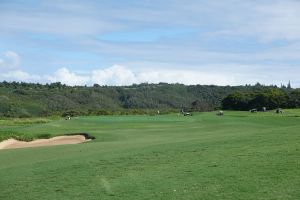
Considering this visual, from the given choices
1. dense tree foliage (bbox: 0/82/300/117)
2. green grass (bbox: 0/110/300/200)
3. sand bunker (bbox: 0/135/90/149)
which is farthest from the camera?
dense tree foliage (bbox: 0/82/300/117)

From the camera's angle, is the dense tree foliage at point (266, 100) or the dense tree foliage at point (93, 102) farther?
the dense tree foliage at point (93, 102)

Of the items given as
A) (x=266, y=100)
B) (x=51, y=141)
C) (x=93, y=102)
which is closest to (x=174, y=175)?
(x=51, y=141)

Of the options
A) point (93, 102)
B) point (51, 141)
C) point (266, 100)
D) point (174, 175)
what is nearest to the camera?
point (174, 175)

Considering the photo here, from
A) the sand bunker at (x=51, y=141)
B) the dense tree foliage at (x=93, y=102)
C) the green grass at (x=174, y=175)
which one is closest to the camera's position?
the green grass at (x=174, y=175)

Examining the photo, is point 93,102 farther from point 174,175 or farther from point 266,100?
point 174,175

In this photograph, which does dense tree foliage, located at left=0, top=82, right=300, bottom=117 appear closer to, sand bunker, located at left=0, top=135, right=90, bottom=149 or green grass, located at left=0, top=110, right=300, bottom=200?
sand bunker, located at left=0, top=135, right=90, bottom=149

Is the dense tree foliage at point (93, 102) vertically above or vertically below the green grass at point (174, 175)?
above

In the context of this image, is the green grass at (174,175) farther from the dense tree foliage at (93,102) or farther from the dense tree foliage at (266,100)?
the dense tree foliage at (93,102)

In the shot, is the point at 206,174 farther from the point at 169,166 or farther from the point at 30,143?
the point at 30,143

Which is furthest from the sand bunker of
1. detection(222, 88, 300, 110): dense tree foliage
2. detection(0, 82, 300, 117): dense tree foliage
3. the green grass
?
detection(0, 82, 300, 117): dense tree foliage

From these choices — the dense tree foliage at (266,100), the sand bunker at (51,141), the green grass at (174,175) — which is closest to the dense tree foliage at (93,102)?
A: the dense tree foliage at (266,100)

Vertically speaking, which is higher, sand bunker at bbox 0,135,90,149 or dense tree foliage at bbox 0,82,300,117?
dense tree foliage at bbox 0,82,300,117

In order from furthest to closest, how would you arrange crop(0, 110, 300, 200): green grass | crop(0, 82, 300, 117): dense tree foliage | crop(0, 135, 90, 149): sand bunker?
A: crop(0, 82, 300, 117): dense tree foliage
crop(0, 135, 90, 149): sand bunker
crop(0, 110, 300, 200): green grass

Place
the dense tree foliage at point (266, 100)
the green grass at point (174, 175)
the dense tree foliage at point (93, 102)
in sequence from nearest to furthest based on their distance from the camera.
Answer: the green grass at point (174, 175) → the dense tree foliage at point (266, 100) → the dense tree foliage at point (93, 102)
